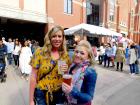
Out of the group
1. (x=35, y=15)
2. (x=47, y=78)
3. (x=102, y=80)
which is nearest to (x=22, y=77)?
(x=102, y=80)

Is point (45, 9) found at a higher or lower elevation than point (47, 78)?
higher

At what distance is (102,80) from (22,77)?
130 inches

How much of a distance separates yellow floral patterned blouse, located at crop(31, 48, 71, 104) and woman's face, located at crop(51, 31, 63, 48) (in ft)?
0.48

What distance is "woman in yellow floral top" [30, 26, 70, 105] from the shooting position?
3045 millimetres

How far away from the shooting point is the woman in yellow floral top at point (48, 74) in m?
3.04

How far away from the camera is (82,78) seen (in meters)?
2.70

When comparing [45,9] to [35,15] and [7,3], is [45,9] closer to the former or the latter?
[35,15]

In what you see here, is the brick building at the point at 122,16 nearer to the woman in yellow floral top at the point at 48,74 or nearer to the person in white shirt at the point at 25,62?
the person in white shirt at the point at 25,62

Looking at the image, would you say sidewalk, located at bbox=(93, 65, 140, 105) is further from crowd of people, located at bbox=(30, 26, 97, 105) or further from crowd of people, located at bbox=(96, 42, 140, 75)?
crowd of people, located at bbox=(30, 26, 97, 105)

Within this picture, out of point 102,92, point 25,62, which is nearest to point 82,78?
point 102,92

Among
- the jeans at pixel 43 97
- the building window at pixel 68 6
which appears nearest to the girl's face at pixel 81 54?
the jeans at pixel 43 97

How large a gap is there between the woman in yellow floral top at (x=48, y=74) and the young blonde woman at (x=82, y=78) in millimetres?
285

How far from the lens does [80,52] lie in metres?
2.79

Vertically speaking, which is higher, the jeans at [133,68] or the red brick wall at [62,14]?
the red brick wall at [62,14]
